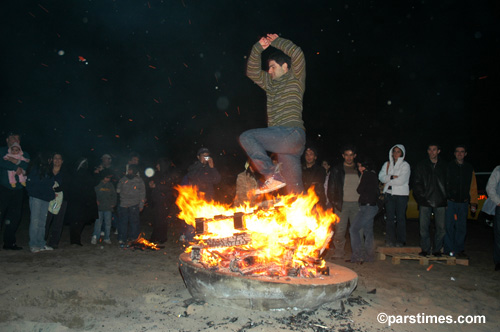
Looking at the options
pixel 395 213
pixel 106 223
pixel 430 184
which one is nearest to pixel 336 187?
pixel 395 213

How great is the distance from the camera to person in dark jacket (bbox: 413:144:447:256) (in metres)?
6.91

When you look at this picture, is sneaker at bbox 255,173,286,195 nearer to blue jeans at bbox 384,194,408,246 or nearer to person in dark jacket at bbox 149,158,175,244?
blue jeans at bbox 384,194,408,246

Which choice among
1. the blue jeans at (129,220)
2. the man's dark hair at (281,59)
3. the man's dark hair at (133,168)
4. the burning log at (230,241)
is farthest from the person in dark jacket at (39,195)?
the man's dark hair at (281,59)

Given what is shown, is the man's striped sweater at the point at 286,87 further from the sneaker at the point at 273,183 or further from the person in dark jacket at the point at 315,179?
the person in dark jacket at the point at 315,179

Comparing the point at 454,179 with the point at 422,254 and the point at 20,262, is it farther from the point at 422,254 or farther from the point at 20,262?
the point at 20,262

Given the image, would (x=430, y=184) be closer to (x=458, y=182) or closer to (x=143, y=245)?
(x=458, y=182)

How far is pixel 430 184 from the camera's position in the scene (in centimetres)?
697

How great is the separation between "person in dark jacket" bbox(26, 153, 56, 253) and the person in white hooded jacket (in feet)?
23.9

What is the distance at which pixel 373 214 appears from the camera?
6.68 metres

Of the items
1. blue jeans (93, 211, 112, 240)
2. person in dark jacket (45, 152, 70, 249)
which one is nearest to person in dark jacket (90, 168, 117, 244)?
blue jeans (93, 211, 112, 240)

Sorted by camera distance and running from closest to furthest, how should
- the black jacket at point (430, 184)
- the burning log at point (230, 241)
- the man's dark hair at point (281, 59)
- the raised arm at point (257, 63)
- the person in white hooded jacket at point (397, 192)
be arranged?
the raised arm at point (257, 63) → the man's dark hair at point (281, 59) → the burning log at point (230, 241) → the black jacket at point (430, 184) → the person in white hooded jacket at point (397, 192)

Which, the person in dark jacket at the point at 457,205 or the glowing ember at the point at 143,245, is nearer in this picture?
the person in dark jacket at the point at 457,205

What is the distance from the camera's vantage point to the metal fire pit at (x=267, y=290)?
3.44 metres

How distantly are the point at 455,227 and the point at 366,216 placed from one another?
2.11 metres
